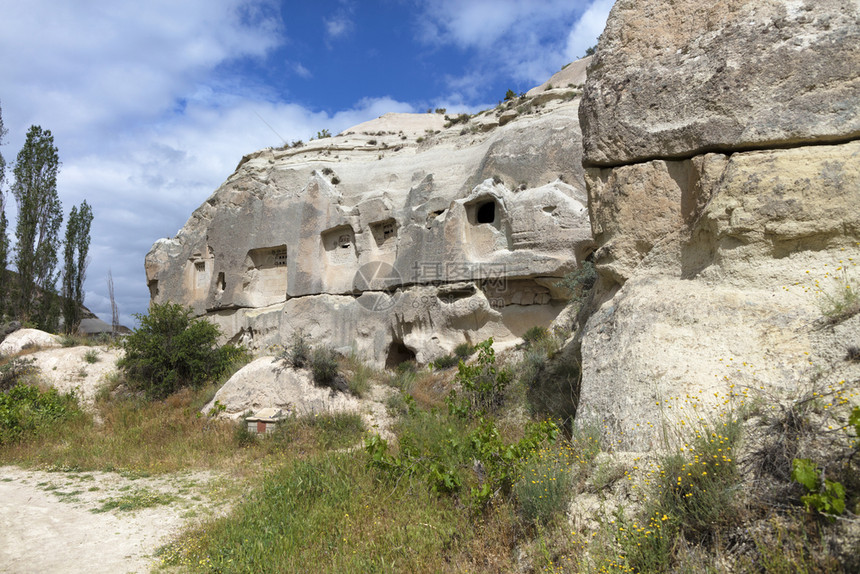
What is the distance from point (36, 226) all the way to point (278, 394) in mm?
17756

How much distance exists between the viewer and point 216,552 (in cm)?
346

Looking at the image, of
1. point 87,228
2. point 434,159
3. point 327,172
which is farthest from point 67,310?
point 434,159

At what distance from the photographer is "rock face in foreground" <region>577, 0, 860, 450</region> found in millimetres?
2979

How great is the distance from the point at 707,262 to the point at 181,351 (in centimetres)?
896

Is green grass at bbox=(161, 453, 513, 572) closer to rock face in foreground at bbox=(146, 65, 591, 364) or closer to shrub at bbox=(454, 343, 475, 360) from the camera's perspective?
shrub at bbox=(454, 343, 475, 360)

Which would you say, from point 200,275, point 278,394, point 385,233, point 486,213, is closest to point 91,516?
point 278,394

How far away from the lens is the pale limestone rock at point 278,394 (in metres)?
7.43

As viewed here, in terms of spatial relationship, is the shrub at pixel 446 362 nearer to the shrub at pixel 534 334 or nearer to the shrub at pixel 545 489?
the shrub at pixel 534 334

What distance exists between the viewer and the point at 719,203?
11.6 feet

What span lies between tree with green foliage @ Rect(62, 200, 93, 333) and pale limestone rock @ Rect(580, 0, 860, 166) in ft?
72.2

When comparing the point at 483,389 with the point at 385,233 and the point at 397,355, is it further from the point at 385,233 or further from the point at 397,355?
the point at 385,233

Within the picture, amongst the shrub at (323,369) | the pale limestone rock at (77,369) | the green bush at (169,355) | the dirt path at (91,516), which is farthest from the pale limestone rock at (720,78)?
the pale limestone rock at (77,369)

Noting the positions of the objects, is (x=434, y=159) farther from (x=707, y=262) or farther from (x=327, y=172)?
(x=707, y=262)

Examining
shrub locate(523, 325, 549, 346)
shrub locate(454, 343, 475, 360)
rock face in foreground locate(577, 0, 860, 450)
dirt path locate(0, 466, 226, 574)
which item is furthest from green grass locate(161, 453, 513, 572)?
shrub locate(454, 343, 475, 360)
